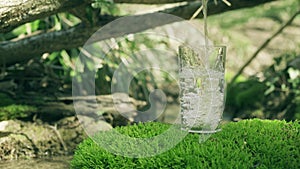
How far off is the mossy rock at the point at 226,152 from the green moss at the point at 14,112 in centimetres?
170

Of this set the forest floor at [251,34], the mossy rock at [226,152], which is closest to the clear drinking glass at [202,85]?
the mossy rock at [226,152]

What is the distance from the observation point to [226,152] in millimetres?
3023

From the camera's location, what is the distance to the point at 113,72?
634 centimetres

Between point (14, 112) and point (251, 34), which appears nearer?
point (14, 112)

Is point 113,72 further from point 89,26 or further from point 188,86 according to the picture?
point 188,86

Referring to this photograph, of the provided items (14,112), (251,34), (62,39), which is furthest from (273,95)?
(251,34)

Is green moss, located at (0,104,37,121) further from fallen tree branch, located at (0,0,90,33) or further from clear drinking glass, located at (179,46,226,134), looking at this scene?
clear drinking glass, located at (179,46,226,134)

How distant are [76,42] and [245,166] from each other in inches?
110

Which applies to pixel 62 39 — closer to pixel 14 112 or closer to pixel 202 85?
pixel 14 112

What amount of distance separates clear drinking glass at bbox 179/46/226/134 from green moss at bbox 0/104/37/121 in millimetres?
2328

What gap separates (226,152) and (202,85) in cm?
49

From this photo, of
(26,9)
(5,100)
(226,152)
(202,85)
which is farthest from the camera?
(5,100)

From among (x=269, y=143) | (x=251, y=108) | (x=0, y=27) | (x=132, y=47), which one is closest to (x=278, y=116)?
(x=251, y=108)

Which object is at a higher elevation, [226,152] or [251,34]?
[226,152]
